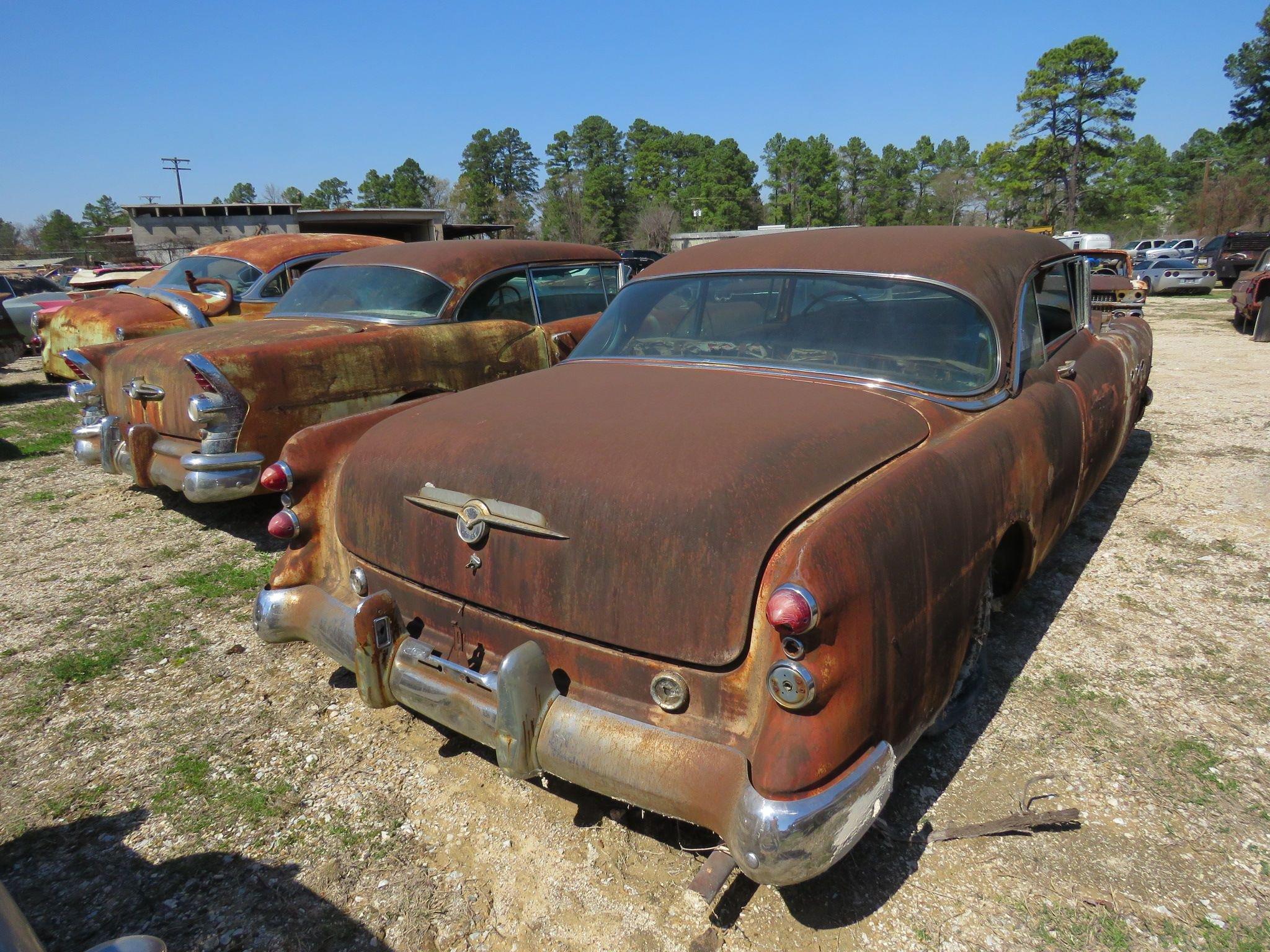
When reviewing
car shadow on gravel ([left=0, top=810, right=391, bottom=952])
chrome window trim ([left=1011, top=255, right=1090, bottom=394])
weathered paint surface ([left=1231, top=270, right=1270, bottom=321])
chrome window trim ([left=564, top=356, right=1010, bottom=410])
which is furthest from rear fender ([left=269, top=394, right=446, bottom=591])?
weathered paint surface ([left=1231, top=270, right=1270, bottom=321])

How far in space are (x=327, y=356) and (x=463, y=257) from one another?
156 cm

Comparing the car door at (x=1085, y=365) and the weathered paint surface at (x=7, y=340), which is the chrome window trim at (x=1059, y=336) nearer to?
the car door at (x=1085, y=365)

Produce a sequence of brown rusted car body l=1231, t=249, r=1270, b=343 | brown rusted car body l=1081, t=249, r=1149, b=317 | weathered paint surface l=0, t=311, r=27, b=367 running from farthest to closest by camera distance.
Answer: brown rusted car body l=1231, t=249, r=1270, b=343 → weathered paint surface l=0, t=311, r=27, b=367 → brown rusted car body l=1081, t=249, r=1149, b=317

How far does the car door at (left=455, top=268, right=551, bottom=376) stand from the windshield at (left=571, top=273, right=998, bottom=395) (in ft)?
7.30

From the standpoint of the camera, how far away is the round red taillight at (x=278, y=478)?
2850 mm

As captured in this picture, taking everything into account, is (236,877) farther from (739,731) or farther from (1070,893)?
(1070,893)

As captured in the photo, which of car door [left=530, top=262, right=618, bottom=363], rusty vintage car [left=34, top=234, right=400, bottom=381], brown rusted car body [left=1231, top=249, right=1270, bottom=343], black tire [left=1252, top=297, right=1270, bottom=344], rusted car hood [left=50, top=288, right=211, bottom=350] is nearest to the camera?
car door [left=530, top=262, right=618, bottom=363]

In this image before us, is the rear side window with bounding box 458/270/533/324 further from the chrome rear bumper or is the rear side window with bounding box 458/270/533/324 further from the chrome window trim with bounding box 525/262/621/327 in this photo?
the chrome rear bumper

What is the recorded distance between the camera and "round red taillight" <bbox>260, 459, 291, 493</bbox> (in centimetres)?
285

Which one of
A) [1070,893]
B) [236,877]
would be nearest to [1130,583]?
[1070,893]

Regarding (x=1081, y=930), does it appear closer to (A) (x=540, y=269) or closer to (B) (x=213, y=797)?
(B) (x=213, y=797)

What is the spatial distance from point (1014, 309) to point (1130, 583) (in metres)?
1.86

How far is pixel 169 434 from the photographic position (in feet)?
16.1

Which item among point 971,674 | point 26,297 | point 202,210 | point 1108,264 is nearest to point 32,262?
point 202,210
